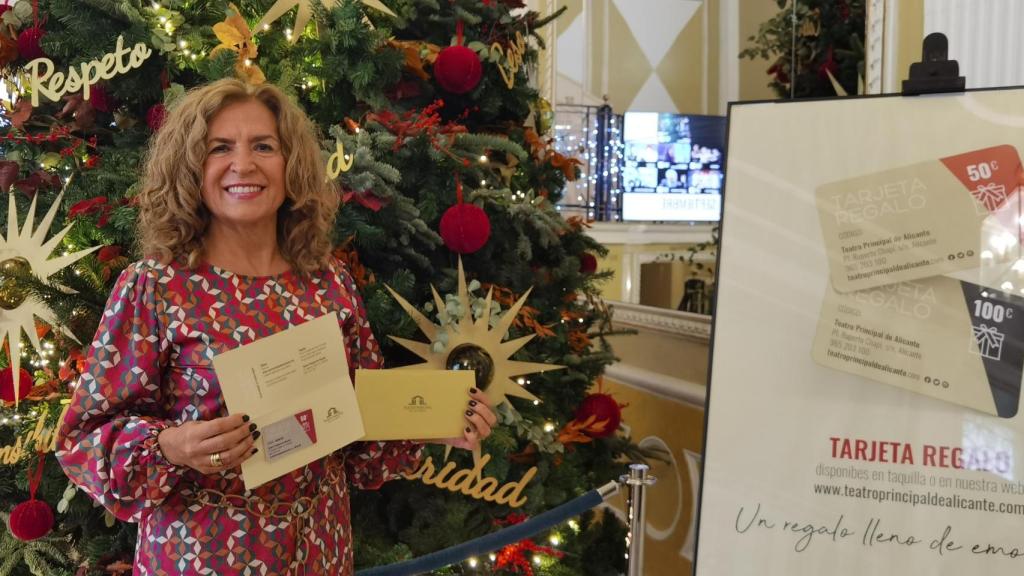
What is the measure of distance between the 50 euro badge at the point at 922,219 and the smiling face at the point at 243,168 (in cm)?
96

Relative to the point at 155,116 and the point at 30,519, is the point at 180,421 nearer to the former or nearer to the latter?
the point at 30,519

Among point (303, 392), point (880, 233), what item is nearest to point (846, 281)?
point (880, 233)

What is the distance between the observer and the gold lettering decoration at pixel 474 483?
6.38 ft

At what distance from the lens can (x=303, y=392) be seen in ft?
4.19

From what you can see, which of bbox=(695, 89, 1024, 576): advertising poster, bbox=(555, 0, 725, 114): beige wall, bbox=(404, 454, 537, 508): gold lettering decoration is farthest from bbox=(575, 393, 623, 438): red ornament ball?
bbox=(555, 0, 725, 114): beige wall

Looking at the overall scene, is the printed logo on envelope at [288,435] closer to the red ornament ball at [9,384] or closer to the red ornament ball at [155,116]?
the red ornament ball at [9,384]

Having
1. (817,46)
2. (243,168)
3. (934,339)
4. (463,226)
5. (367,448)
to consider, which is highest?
(817,46)

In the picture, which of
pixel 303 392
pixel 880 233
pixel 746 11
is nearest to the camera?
pixel 303 392

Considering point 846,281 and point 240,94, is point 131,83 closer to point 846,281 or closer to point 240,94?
point 240,94

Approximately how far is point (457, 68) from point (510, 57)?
0.26 m

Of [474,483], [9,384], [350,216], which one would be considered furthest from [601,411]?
[9,384]

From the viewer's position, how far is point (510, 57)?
240 centimetres

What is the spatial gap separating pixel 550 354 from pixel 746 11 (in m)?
4.21

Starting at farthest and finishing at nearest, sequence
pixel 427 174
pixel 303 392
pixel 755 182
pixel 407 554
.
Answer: pixel 427 174 → pixel 407 554 → pixel 755 182 → pixel 303 392
